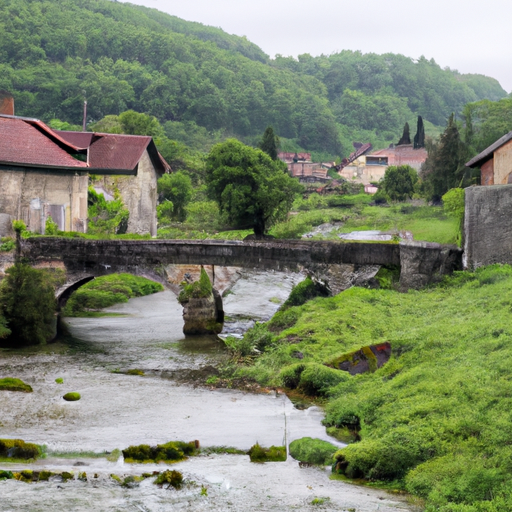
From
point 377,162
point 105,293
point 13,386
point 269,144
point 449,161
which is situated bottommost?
point 13,386

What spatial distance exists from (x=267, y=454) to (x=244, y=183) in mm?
35704

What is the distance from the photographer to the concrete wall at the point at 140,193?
52.5m

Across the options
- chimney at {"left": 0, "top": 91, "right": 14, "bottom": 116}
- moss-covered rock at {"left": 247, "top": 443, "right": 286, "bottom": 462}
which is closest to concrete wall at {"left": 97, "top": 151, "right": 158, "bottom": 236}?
chimney at {"left": 0, "top": 91, "right": 14, "bottom": 116}

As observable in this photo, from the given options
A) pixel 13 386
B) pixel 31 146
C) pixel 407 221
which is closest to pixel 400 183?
pixel 407 221

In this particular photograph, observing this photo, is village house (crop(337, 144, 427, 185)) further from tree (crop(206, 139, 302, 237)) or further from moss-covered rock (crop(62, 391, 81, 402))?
moss-covered rock (crop(62, 391, 81, 402))

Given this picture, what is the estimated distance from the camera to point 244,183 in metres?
54.7

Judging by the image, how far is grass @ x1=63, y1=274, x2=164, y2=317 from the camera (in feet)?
157

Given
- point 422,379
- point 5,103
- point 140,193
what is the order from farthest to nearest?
point 140,193 → point 5,103 → point 422,379

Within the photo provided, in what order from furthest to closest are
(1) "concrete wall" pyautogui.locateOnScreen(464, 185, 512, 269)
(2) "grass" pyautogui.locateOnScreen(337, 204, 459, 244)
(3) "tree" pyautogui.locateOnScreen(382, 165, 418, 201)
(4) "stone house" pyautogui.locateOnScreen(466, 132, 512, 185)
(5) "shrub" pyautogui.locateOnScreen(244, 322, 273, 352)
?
(3) "tree" pyautogui.locateOnScreen(382, 165, 418, 201) → (2) "grass" pyautogui.locateOnScreen(337, 204, 459, 244) → (4) "stone house" pyautogui.locateOnScreen(466, 132, 512, 185) → (5) "shrub" pyautogui.locateOnScreen(244, 322, 273, 352) → (1) "concrete wall" pyautogui.locateOnScreen(464, 185, 512, 269)

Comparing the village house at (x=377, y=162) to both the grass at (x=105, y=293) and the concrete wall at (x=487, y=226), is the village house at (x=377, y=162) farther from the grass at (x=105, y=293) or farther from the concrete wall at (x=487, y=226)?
the concrete wall at (x=487, y=226)

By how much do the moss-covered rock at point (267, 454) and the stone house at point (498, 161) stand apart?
21609 millimetres

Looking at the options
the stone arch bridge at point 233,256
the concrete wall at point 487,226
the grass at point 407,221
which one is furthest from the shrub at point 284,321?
the grass at point 407,221

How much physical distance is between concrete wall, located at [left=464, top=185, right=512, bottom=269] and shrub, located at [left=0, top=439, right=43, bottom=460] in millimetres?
18893

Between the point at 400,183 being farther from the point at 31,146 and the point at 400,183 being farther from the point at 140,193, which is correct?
the point at 31,146
